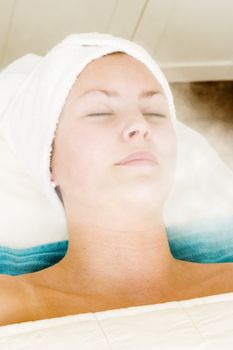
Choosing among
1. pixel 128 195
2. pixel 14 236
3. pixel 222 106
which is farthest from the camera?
pixel 222 106

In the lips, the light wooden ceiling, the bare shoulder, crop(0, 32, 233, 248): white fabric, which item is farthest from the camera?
the light wooden ceiling

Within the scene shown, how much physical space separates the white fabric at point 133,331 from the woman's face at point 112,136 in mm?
287

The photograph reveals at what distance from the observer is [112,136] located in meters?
1.28

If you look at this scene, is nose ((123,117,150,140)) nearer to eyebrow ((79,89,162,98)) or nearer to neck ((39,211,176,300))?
eyebrow ((79,89,162,98))

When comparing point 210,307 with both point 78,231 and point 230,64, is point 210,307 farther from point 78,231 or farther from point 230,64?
point 230,64

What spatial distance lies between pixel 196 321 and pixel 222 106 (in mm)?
1246

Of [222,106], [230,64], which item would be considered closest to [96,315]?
[222,106]

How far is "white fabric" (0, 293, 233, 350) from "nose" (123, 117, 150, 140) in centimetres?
40

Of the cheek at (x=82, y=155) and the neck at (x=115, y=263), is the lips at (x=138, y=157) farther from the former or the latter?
the neck at (x=115, y=263)

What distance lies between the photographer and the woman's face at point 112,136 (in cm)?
126

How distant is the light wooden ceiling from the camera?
1.96m

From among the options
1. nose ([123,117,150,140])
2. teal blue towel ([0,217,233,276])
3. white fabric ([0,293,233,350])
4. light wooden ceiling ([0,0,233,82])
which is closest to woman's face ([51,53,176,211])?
nose ([123,117,150,140])

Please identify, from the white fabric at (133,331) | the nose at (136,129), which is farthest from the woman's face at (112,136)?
the white fabric at (133,331)

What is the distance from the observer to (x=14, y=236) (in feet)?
5.01
